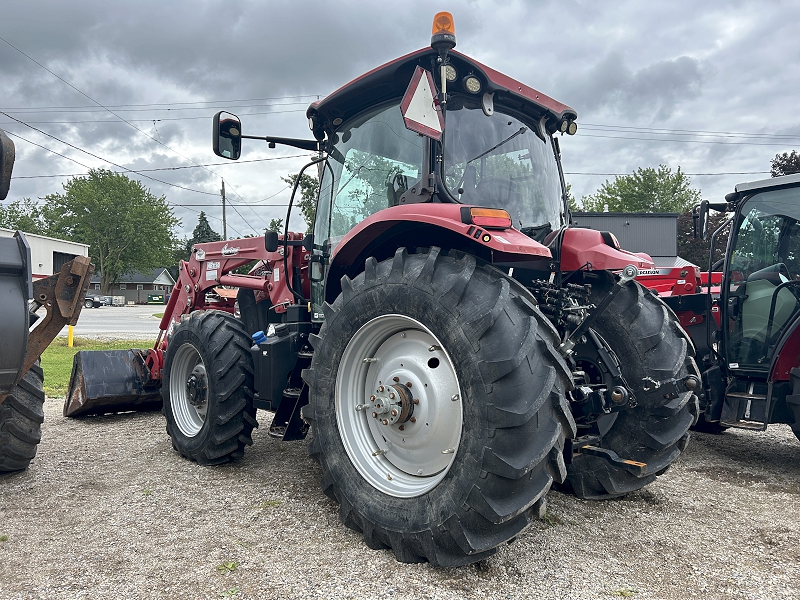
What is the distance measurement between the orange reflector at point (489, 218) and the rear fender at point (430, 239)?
3 cm

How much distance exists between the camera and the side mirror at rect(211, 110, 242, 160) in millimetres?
4293

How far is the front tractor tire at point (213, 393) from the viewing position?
4.36 metres

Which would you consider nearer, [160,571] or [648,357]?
[160,571]

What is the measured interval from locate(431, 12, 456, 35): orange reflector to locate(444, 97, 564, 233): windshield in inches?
15.8

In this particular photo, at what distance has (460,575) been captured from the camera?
8.65 feet

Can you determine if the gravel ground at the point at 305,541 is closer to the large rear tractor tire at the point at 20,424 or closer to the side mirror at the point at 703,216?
the large rear tractor tire at the point at 20,424

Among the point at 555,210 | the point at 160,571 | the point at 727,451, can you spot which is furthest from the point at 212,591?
the point at 727,451

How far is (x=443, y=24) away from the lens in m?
3.16

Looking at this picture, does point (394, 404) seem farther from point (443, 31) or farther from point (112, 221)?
point (112, 221)

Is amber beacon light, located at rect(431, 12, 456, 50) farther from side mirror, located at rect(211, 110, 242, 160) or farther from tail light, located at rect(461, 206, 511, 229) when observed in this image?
side mirror, located at rect(211, 110, 242, 160)

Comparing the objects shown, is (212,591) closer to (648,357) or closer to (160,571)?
(160,571)

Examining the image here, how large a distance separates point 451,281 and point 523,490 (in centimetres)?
97

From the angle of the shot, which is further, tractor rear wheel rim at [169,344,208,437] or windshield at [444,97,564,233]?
tractor rear wheel rim at [169,344,208,437]

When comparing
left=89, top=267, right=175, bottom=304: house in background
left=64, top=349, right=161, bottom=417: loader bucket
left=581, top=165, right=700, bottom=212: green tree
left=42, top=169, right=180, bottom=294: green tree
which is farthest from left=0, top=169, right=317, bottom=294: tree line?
left=64, top=349, right=161, bottom=417: loader bucket
